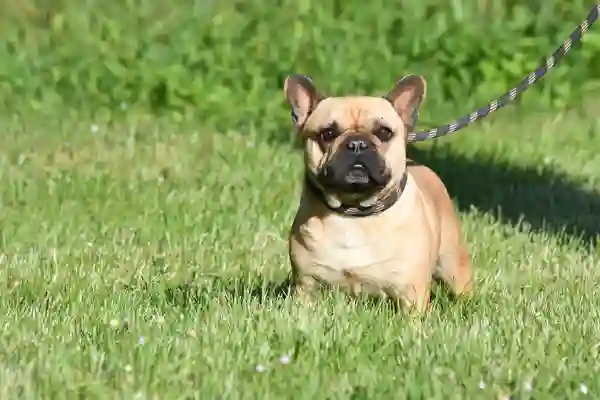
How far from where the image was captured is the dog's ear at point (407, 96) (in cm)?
589

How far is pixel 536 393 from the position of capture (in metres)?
4.53

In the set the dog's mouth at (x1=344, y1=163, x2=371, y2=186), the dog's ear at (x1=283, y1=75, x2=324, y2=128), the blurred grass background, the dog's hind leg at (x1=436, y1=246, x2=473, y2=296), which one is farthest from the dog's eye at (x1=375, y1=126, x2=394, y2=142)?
the blurred grass background

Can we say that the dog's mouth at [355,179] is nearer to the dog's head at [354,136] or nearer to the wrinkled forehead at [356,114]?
the dog's head at [354,136]

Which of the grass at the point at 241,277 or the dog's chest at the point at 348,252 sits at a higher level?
the dog's chest at the point at 348,252

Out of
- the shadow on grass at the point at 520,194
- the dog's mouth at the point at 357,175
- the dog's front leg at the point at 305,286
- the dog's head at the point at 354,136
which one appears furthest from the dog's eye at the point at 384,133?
the shadow on grass at the point at 520,194

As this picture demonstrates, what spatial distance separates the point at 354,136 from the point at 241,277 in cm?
156

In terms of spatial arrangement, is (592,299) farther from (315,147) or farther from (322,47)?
(322,47)

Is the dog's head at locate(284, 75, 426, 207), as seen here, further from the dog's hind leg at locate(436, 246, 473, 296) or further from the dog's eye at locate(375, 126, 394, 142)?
the dog's hind leg at locate(436, 246, 473, 296)

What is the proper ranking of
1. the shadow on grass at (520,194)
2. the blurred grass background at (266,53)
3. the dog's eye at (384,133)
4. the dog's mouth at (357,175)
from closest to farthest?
1. the dog's mouth at (357,175)
2. the dog's eye at (384,133)
3. the shadow on grass at (520,194)
4. the blurred grass background at (266,53)

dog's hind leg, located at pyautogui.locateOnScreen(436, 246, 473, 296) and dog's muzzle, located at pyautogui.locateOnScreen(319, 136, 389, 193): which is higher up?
dog's muzzle, located at pyautogui.locateOnScreen(319, 136, 389, 193)

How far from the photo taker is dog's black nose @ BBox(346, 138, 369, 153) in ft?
18.3

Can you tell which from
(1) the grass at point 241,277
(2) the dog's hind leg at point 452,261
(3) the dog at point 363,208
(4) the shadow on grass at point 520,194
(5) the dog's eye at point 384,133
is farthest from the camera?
(4) the shadow on grass at point 520,194

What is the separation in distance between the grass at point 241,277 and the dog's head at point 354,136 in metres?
0.53

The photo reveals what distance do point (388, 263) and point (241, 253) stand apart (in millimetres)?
2031
